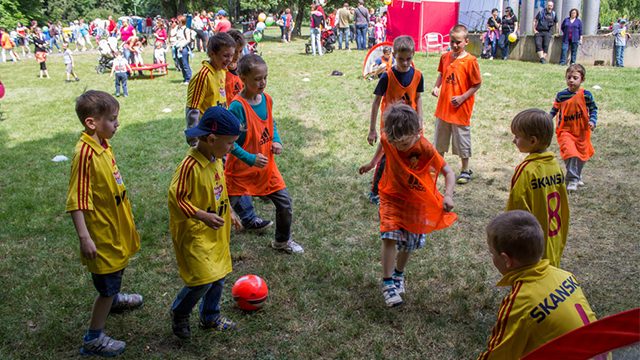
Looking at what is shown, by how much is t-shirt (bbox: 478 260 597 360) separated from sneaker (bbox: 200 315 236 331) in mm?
2011

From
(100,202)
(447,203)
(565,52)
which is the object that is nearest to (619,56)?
(565,52)

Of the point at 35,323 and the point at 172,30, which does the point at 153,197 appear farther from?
the point at 172,30

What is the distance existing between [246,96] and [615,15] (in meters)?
58.5

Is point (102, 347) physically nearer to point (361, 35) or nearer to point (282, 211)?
point (282, 211)

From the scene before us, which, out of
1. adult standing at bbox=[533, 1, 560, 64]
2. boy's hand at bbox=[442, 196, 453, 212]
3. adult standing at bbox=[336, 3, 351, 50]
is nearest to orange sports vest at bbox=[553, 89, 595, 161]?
boy's hand at bbox=[442, 196, 453, 212]

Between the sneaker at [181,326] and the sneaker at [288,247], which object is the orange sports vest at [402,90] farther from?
the sneaker at [181,326]

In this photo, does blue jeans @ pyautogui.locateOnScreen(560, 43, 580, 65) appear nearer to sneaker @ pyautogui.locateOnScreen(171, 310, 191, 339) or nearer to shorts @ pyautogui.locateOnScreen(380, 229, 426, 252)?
shorts @ pyautogui.locateOnScreen(380, 229, 426, 252)

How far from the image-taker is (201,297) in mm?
3238

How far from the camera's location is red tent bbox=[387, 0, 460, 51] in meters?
21.3

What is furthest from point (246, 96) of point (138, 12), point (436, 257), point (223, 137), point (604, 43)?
point (138, 12)

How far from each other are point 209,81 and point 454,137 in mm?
3593

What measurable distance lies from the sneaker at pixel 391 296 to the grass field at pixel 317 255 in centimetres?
8

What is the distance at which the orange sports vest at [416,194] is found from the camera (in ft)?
11.4

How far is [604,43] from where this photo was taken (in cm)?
1581
